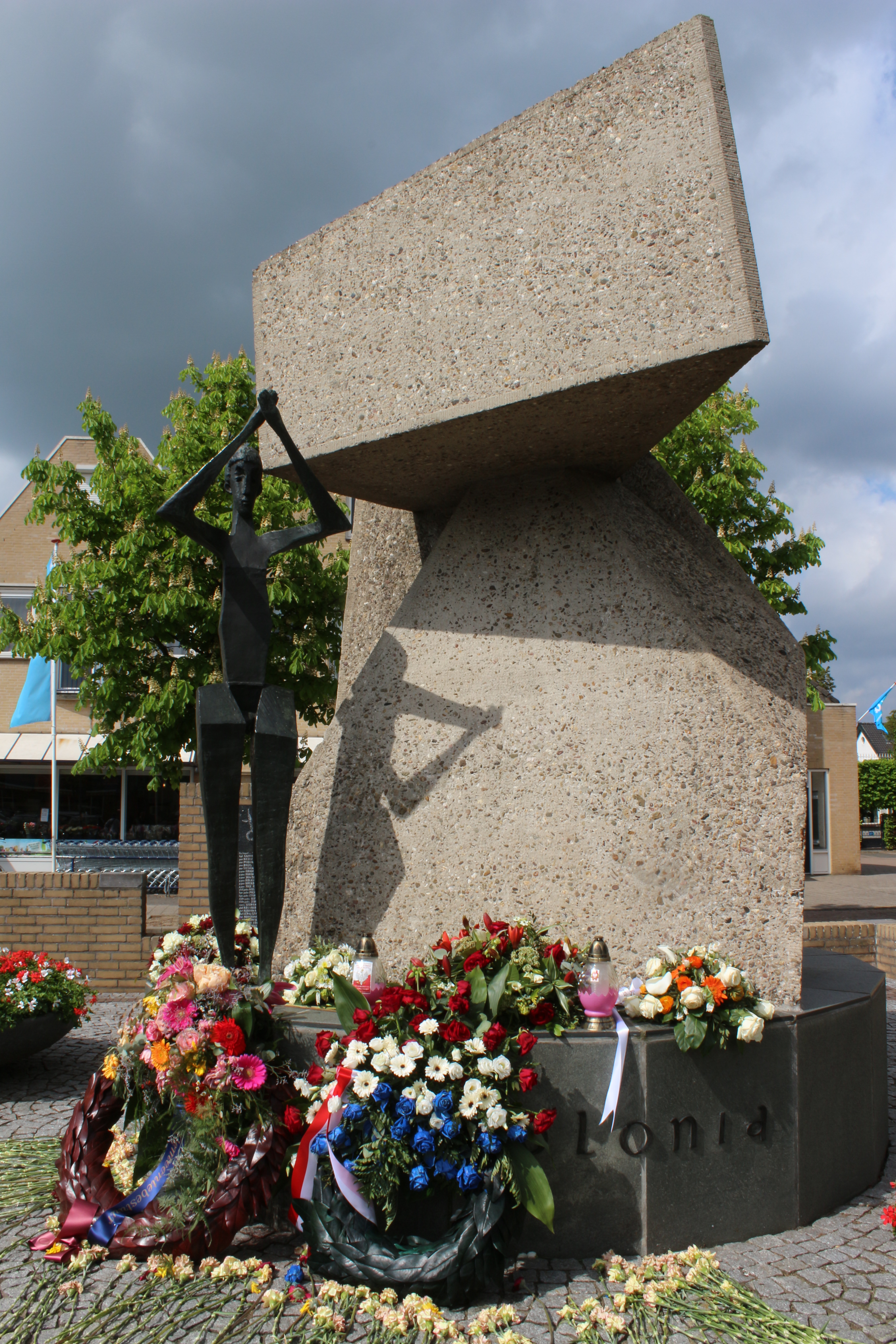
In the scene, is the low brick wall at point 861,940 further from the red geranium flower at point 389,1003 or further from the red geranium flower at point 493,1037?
the red geranium flower at point 389,1003

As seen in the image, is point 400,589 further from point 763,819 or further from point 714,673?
point 763,819

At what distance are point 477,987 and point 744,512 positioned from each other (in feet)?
29.4

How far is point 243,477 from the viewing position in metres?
4.18

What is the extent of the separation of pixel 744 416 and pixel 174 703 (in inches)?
304

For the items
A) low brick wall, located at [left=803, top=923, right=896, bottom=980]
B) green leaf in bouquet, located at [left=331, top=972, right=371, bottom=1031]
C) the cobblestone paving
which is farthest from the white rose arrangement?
low brick wall, located at [left=803, top=923, right=896, bottom=980]

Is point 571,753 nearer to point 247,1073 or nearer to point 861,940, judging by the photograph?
point 247,1073

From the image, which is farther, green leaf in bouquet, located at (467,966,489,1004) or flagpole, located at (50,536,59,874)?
flagpole, located at (50,536,59,874)

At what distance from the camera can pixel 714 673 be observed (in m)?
3.91

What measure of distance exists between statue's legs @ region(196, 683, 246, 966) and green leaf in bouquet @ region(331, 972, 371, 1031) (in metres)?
0.83

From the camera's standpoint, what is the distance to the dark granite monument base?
3.13 meters

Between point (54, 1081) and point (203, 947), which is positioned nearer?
point (203, 947)

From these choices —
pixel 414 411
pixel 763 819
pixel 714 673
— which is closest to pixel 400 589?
pixel 414 411

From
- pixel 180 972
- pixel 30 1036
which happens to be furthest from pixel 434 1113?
pixel 30 1036

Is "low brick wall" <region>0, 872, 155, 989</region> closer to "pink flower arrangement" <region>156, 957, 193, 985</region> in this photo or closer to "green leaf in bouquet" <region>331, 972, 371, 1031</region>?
"pink flower arrangement" <region>156, 957, 193, 985</region>
